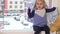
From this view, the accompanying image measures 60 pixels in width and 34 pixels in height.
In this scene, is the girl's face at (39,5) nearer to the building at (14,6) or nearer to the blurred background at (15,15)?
the blurred background at (15,15)

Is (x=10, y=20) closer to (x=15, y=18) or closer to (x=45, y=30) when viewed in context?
(x=15, y=18)

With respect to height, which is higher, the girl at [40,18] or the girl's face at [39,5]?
the girl's face at [39,5]

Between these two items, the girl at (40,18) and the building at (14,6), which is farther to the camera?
the building at (14,6)

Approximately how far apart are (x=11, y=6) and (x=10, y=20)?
198 mm

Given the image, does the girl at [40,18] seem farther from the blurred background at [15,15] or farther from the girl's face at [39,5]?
the blurred background at [15,15]

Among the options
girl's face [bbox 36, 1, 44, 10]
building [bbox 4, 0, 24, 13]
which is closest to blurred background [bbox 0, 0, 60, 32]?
building [bbox 4, 0, 24, 13]

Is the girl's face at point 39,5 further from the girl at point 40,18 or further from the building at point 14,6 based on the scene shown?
the building at point 14,6

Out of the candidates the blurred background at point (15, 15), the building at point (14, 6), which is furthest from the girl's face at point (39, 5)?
A: the building at point (14, 6)

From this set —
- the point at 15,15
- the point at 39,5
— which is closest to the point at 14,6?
the point at 15,15

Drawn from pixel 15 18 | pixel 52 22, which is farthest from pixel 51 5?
pixel 15 18

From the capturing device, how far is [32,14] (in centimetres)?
181

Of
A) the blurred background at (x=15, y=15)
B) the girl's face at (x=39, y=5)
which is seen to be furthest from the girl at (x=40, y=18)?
the blurred background at (x=15, y=15)

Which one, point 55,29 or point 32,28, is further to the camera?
point 32,28

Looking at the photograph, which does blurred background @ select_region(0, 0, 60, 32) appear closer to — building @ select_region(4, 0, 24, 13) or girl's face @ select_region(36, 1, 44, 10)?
building @ select_region(4, 0, 24, 13)
